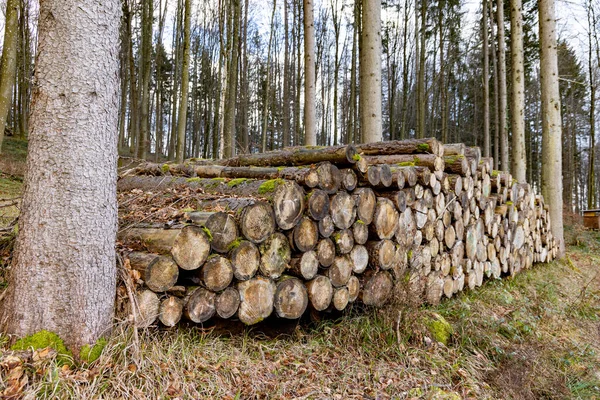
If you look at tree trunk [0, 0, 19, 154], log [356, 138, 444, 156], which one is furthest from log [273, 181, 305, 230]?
tree trunk [0, 0, 19, 154]

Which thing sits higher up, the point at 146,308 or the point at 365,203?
the point at 365,203

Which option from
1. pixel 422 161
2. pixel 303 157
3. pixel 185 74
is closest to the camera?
pixel 303 157

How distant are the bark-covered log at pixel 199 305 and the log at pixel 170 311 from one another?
0.05 metres

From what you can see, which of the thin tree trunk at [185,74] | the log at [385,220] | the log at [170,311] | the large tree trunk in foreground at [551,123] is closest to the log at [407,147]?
the log at [385,220]

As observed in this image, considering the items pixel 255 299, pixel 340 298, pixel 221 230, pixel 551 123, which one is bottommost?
pixel 340 298

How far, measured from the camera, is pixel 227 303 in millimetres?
2924

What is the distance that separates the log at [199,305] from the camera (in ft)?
8.94

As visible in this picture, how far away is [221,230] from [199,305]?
1.82ft

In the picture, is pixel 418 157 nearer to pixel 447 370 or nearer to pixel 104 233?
pixel 447 370

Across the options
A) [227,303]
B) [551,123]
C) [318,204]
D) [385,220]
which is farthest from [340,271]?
[551,123]

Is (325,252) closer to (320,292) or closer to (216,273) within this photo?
(320,292)

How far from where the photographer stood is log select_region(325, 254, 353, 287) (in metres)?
3.62

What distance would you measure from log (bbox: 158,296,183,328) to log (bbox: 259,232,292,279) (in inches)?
28.1

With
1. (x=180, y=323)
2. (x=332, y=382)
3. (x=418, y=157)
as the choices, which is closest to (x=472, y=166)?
(x=418, y=157)
